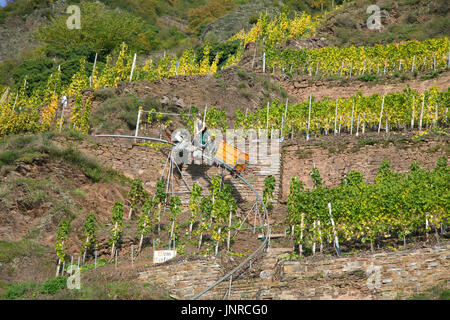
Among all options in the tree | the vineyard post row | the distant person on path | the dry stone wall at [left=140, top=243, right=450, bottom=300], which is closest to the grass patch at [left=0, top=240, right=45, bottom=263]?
the dry stone wall at [left=140, top=243, right=450, bottom=300]

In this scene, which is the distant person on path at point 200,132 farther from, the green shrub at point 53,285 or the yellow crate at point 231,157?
the green shrub at point 53,285

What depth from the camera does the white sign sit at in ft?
57.7

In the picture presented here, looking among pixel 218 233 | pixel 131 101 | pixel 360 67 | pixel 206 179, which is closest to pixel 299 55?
pixel 360 67

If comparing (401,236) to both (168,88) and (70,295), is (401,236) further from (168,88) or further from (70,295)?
(168,88)

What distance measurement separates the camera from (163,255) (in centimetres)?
1770

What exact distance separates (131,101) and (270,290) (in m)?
15.1

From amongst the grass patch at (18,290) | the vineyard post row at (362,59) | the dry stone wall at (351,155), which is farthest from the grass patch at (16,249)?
the vineyard post row at (362,59)

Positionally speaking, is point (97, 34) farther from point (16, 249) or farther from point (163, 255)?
point (163, 255)

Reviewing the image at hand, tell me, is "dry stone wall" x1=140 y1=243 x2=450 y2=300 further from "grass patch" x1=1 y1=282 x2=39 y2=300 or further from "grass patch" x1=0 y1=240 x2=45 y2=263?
"grass patch" x1=0 y1=240 x2=45 y2=263

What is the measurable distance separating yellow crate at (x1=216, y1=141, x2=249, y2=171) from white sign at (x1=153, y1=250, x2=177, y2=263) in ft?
19.3

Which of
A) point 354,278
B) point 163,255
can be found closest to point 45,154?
point 163,255

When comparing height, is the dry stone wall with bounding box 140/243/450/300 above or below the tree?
below

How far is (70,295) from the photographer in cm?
1516

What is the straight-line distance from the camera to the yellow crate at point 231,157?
22.7 meters
